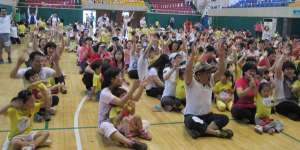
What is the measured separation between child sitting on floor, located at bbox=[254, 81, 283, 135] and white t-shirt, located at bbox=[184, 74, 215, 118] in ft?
3.41

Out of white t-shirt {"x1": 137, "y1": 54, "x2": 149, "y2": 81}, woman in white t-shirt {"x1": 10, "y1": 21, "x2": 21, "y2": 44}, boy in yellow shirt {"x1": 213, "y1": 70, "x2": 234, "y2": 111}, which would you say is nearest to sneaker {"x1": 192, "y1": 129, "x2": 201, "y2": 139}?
boy in yellow shirt {"x1": 213, "y1": 70, "x2": 234, "y2": 111}

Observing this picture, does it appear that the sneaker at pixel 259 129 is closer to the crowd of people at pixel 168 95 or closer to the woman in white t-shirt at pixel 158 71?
the crowd of people at pixel 168 95

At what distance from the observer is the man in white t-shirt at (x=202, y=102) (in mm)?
3686

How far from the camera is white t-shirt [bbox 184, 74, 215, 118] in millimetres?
3758

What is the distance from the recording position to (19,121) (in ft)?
10.6

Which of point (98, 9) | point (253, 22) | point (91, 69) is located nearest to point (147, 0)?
point (98, 9)

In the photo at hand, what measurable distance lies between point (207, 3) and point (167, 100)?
2697cm

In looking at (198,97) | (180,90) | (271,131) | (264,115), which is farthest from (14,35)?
(271,131)

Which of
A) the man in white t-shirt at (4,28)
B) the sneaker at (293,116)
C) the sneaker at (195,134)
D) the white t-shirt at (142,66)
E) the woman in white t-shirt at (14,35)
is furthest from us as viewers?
the woman in white t-shirt at (14,35)

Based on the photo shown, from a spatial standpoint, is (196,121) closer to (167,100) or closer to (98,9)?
(167,100)

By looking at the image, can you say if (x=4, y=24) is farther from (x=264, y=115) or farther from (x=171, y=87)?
(x=264, y=115)

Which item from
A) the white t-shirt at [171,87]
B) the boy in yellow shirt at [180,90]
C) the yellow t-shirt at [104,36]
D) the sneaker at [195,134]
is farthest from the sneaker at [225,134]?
the yellow t-shirt at [104,36]

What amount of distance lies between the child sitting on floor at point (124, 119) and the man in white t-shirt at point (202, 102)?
740mm

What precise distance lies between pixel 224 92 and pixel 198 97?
1.94 meters
